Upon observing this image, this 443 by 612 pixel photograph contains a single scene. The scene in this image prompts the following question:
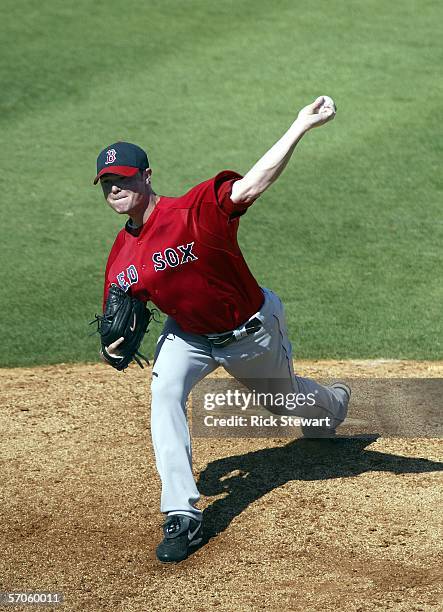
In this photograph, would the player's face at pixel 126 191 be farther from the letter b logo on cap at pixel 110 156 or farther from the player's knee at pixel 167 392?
→ the player's knee at pixel 167 392

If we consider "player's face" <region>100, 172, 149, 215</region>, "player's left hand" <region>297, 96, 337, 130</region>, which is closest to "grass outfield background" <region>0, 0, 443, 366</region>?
"player's face" <region>100, 172, 149, 215</region>

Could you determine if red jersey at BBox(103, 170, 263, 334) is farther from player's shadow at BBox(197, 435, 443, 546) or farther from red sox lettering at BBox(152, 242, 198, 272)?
player's shadow at BBox(197, 435, 443, 546)

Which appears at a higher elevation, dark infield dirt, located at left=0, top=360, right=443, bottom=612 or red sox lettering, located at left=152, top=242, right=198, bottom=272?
red sox lettering, located at left=152, top=242, right=198, bottom=272

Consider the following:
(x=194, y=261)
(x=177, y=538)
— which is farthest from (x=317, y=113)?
(x=177, y=538)

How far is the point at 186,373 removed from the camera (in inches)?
196

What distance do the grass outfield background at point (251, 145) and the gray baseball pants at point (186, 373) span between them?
196 centimetres

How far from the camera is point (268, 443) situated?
6.00 m

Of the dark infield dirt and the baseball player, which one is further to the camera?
the baseball player

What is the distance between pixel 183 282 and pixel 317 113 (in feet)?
3.07

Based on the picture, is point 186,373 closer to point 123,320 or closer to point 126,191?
point 123,320

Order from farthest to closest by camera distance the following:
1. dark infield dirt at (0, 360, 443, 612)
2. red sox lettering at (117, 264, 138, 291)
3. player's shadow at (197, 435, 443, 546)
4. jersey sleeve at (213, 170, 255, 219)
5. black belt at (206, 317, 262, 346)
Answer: player's shadow at (197, 435, 443, 546)
black belt at (206, 317, 262, 346)
red sox lettering at (117, 264, 138, 291)
jersey sleeve at (213, 170, 255, 219)
dark infield dirt at (0, 360, 443, 612)

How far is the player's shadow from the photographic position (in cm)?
545

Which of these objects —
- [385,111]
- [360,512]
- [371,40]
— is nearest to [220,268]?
[360,512]

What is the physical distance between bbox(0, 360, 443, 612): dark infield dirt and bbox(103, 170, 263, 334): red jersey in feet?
3.20
